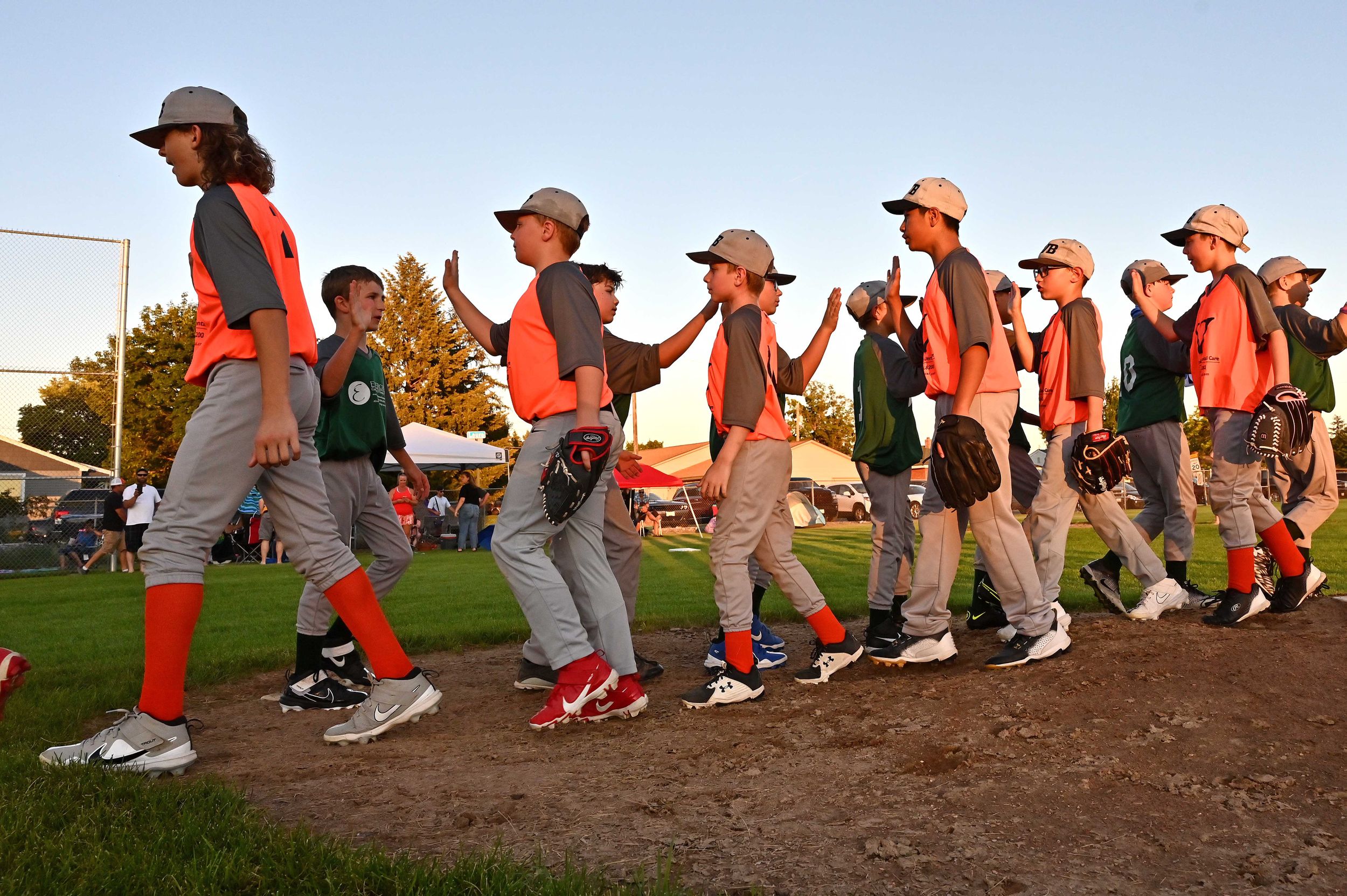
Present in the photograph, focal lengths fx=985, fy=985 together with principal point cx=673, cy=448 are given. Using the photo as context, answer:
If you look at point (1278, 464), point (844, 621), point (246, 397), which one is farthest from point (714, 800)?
point (1278, 464)

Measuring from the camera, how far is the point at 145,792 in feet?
9.70

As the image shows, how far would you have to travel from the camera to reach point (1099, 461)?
5.39 meters

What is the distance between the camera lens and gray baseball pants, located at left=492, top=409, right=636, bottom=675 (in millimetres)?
4098

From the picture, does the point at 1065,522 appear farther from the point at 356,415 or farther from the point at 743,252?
the point at 356,415

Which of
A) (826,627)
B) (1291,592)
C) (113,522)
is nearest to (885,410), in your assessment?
(826,627)

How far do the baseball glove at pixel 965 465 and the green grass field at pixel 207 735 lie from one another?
83.8 inches

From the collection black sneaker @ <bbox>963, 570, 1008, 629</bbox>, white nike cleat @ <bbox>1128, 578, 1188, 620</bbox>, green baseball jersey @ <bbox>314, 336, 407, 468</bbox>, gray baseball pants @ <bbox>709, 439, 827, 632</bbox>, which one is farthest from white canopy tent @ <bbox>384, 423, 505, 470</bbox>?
white nike cleat @ <bbox>1128, 578, 1188, 620</bbox>

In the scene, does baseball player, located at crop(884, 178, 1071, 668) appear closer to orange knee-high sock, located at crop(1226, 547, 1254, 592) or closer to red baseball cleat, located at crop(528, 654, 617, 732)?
orange knee-high sock, located at crop(1226, 547, 1254, 592)

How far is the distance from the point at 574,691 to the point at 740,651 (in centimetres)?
79

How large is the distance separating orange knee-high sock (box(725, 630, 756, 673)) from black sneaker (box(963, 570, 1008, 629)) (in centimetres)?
227

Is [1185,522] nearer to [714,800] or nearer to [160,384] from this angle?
[714,800]

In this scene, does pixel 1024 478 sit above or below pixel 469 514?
above

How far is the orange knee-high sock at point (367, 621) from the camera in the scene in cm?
389

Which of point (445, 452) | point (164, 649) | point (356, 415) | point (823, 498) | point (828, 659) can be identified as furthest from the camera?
point (823, 498)
